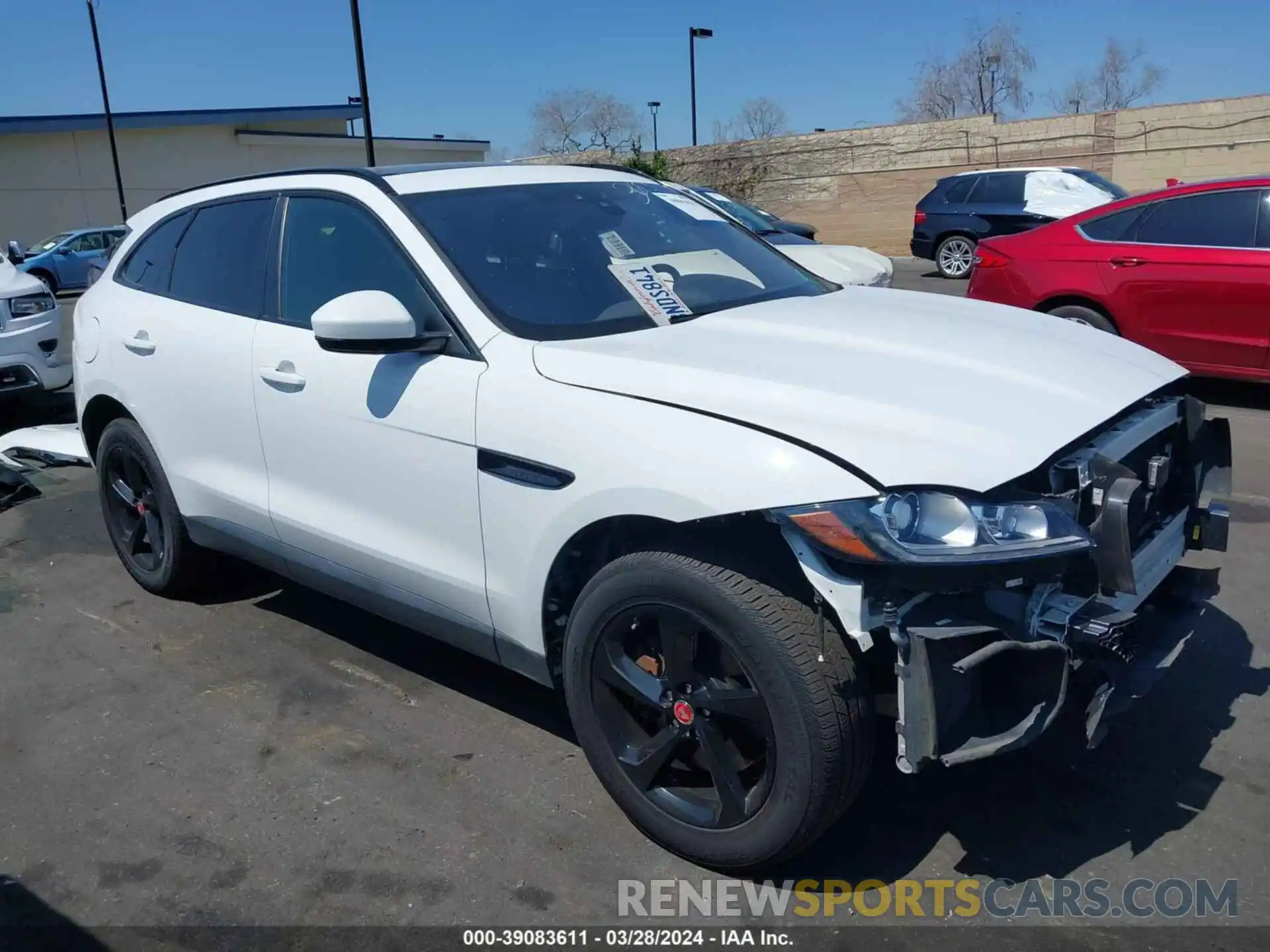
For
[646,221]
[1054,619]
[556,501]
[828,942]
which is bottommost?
[828,942]

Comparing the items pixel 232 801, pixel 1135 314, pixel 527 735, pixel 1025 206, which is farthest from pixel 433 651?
pixel 1025 206

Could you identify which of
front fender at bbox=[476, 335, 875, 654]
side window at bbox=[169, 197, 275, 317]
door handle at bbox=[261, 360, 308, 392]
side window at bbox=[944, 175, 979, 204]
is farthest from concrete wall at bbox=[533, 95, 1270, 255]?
front fender at bbox=[476, 335, 875, 654]

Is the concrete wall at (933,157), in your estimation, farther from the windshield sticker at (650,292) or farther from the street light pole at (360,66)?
the windshield sticker at (650,292)

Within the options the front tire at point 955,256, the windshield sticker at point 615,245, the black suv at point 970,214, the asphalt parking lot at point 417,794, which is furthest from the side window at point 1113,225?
the front tire at point 955,256

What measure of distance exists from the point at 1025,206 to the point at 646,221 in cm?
1429

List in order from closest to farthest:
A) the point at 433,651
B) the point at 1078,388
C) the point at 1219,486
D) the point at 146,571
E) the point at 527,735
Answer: the point at 1078,388, the point at 1219,486, the point at 527,735, the point at 433,651, the point at 146,571

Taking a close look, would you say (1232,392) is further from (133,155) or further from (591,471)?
(133,155)

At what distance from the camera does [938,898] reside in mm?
2744

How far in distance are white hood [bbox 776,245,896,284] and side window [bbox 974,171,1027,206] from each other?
28.7ft

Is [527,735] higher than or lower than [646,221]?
lower

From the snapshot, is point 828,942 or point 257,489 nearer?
point 828,942

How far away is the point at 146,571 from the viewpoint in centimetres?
487

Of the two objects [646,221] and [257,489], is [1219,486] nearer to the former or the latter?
[646,221]

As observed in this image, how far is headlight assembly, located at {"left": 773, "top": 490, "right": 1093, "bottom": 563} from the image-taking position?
2357 millimetres
